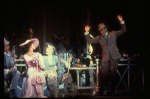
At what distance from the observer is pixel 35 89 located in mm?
4938

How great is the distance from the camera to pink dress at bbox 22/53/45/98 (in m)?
4.89

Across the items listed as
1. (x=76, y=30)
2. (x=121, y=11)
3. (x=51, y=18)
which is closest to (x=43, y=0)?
(x=51, y=18)

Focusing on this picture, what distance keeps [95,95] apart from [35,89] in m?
1.82

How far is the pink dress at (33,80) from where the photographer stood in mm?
4887

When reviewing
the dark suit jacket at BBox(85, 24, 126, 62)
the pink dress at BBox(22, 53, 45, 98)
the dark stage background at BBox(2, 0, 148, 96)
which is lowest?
the pink dress at BBox(22, 53, 45, 98)

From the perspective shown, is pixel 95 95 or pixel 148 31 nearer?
pixel 95 95

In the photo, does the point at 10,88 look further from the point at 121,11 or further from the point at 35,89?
the point at 121,11

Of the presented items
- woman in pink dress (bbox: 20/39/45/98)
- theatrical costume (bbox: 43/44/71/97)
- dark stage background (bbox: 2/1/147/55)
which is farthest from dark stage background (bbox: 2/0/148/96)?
woman in pink dress (bbox: 20/39/45/98)

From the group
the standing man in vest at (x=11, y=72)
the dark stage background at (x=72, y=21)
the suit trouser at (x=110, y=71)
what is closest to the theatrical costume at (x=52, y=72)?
the standing man in vest at (x=11, y=72)

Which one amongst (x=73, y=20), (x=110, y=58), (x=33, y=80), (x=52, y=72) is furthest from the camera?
(x=73, y=20)

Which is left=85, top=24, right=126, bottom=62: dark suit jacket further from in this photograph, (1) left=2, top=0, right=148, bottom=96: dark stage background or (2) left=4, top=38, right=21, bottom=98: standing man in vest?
(2) left=4, top=38, right=21, bottom=98: standing man in vest

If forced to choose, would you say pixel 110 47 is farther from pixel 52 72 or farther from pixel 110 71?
pixel 52 72

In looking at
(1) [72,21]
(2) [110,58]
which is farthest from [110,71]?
(1) [72,21]

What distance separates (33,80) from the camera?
490 cm
